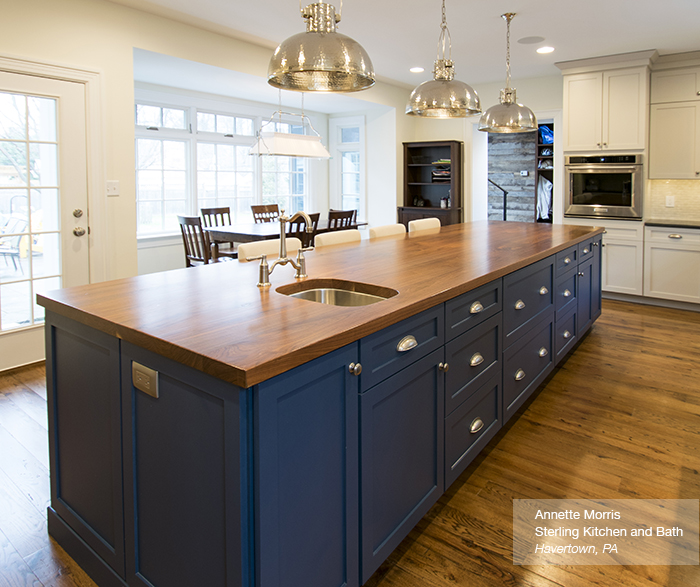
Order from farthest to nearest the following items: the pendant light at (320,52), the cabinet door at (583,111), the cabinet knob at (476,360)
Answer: the cabinet door at (583,111) → the cabinet knob at (476,360) → the pendant light at (320,52)

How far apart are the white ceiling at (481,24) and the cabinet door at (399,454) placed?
333 cm

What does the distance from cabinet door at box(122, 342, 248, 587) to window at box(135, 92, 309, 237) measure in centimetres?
→ 522

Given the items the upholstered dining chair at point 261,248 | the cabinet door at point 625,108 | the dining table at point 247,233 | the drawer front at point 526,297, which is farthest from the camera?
the cabinet door at point 625,108

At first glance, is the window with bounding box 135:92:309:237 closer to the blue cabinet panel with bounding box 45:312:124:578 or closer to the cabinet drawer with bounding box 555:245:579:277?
the cabinet drawer with bounding box 555:245:579:277

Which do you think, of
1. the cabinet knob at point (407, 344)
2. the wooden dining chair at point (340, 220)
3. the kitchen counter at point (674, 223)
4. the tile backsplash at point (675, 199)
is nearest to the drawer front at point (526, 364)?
the cabinet knob at point (407, 344)

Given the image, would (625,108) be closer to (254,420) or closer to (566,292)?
(566,292)

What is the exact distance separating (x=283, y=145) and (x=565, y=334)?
317 cm

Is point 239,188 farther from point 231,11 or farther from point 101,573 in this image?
point 101,573

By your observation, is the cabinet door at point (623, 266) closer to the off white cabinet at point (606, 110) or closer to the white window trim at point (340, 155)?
the off white cabinet at point (606, 110)

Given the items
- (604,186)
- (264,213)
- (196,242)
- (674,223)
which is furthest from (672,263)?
(196,242)

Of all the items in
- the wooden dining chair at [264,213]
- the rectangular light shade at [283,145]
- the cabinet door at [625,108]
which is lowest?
the wooden dining chair at [264,213]

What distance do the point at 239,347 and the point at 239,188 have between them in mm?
6355

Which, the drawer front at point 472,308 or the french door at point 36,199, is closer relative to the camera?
the drawer front at point 472,308

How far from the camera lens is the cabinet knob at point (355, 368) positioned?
1419mm
